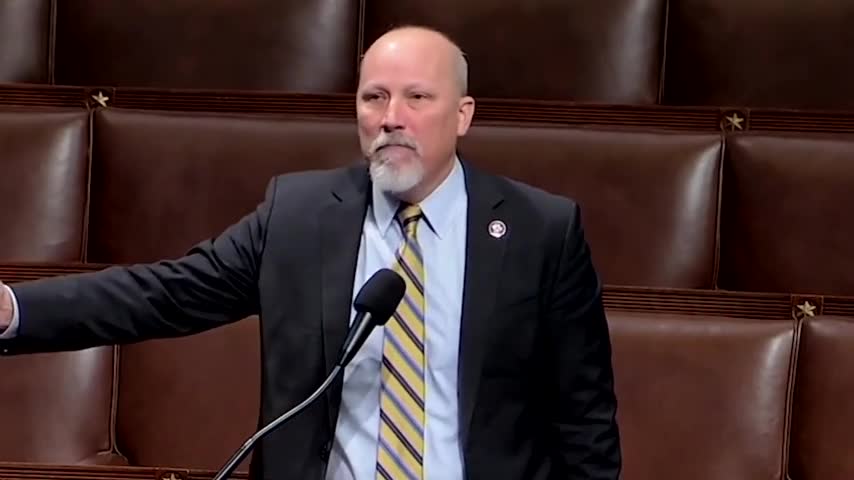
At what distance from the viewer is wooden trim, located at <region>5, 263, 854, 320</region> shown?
2.13ft

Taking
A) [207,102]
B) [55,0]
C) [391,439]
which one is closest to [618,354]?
[391,439]

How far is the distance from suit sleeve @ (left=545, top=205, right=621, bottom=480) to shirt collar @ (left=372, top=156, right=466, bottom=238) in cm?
5

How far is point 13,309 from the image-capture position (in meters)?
0.49

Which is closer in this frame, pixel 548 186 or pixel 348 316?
pixel 348 316

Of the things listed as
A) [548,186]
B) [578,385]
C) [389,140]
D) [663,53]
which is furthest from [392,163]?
[663,53]

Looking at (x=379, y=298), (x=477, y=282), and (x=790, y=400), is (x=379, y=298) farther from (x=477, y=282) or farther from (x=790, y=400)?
(x=790, y=400)

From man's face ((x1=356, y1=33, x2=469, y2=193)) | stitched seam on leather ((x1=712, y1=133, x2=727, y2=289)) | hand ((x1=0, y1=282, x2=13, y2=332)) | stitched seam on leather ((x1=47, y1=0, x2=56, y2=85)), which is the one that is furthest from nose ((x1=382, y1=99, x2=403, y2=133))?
stitched seam on leather ((x1=47, y1=0, x2=56, y2=85))

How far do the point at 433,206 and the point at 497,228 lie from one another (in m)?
0.03

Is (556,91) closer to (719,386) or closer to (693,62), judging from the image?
(693,62)

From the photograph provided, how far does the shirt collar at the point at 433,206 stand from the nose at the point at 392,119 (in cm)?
3

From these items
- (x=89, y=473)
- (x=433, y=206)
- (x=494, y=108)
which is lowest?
(x=89, y=473)

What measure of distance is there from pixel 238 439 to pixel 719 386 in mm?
233

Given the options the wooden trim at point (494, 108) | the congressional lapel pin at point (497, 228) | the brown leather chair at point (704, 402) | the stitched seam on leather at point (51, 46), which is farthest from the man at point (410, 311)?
the stitched seam on leather at point (51, 46)

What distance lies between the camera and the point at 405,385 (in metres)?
0.51
